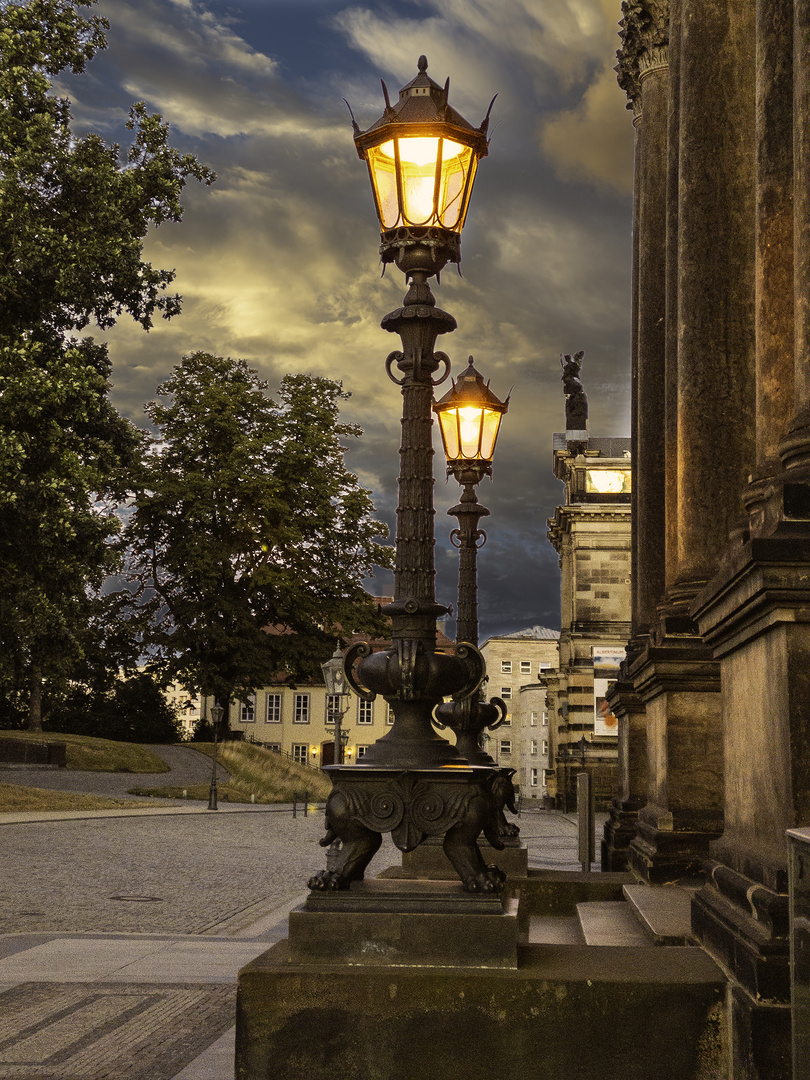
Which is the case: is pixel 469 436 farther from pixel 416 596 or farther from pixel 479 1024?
pixel 479 1024

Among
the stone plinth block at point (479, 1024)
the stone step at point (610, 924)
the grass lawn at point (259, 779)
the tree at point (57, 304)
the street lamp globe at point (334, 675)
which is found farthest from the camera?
the grass lawn at point (259, 779)

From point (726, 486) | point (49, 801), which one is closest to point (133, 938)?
point (726, 486)

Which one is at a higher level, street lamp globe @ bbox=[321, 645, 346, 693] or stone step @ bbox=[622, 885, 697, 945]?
street lamp globe @ bbox=[321, 645, 346, 693]

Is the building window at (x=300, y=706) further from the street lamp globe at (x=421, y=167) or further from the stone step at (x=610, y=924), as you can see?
the street lamp globe at (x=421, y=167)

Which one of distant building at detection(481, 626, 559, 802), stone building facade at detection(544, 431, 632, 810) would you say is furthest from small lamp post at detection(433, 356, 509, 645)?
distant building at detection(481, 626, 559, 802)

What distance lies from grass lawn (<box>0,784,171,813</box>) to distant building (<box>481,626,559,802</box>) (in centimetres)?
6263

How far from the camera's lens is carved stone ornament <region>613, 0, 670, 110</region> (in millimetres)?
13445

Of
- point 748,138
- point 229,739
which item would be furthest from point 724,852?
point 229,739

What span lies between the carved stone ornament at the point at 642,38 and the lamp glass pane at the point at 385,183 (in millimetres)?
8383

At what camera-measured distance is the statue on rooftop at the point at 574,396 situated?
55.0 m

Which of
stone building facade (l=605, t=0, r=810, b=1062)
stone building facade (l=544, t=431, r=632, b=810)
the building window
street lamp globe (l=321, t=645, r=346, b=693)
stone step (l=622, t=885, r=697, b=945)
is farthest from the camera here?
the building window

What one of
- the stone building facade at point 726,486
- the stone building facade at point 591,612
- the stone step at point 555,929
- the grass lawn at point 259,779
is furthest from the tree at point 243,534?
the stone step at point 555,929

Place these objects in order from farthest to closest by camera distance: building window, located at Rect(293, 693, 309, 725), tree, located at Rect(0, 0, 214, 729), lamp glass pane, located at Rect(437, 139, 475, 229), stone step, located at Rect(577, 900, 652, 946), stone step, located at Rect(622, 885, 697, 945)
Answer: building window, located at Rect(293, 693, 309, 725) < tree, located at Rect(0, 0, 214, 729) < stone step, located at Rect(577, 900, 652, 946) < lamp glass pane, located at Rect(437, 139, 475, 229) < stone step, located at Rect(622, 885, 697, 945)

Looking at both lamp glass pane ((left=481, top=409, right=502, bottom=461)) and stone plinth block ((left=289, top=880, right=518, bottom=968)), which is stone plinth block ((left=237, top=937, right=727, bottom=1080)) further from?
lamp glass pane ((left=481, top=409, right=502, bottom=461))
